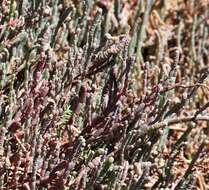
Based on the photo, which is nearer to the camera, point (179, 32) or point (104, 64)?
point (104, 64)

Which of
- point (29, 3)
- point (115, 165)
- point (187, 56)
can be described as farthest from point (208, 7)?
point (115, 165)

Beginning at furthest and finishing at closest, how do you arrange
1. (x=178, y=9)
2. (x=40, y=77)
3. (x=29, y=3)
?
(x=178, y=9), (x=29, y=3), (x=40, y=77)

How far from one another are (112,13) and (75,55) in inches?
30.3

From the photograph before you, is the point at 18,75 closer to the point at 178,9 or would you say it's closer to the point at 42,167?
the point at 42,167

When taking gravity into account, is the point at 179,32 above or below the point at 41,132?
above

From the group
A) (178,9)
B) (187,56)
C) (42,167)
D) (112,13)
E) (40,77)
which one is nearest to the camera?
(42,167)

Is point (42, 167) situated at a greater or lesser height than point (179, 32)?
lesser

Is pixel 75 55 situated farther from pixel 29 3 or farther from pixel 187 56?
pixel 187 56

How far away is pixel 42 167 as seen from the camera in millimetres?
1372

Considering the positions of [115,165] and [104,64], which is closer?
[115,165]

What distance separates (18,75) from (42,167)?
457 mm

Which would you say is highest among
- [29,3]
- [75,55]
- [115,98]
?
[29,3]

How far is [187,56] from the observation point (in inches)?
98.1

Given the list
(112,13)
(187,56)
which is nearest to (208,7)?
(187,56)
